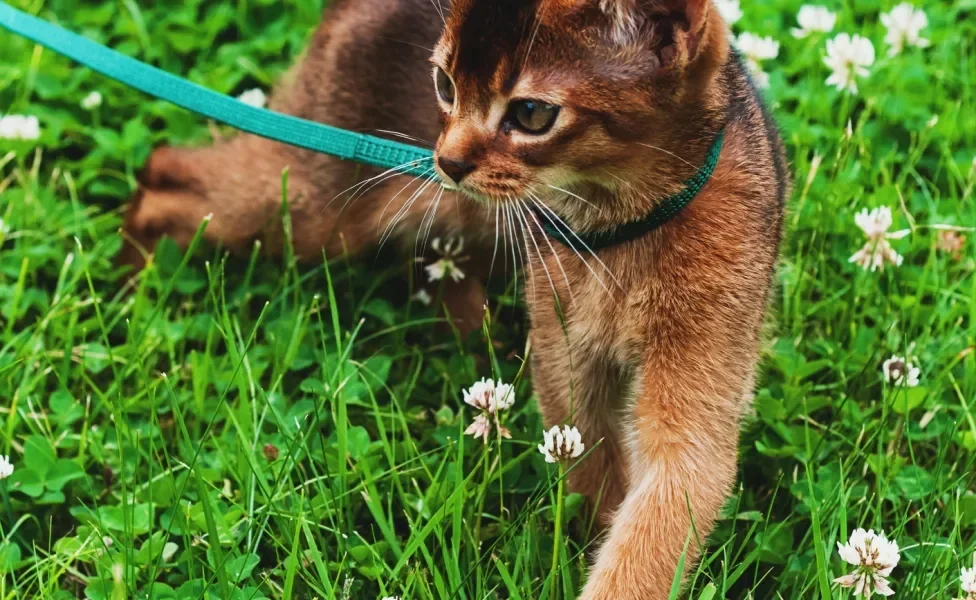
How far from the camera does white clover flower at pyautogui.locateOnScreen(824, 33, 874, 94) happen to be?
316 centimetres

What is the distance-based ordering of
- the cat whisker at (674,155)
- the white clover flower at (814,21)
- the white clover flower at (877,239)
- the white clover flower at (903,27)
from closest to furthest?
the cat whisker at (674,155) → the white clover flower at (877,239) → the white clover flower at (903,27) → the white clover flower at (814,21)

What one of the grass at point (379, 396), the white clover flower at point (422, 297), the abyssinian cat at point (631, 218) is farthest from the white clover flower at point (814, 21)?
the white clover flower at point (422, 297)

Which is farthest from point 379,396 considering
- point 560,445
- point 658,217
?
point 658,217

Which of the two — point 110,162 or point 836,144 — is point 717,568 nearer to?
point 836,144

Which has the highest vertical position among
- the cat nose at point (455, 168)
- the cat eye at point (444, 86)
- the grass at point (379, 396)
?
A: the cat eye at point (444, 86)

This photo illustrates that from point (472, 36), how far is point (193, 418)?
1.19 metres

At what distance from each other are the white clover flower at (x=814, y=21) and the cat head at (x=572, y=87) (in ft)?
6.08

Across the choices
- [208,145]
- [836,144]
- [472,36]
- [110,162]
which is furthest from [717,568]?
[110,162]

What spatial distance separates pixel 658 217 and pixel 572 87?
0.97 feet

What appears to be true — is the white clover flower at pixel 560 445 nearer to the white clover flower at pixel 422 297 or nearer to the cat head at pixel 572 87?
the cat head at pixel 572 87

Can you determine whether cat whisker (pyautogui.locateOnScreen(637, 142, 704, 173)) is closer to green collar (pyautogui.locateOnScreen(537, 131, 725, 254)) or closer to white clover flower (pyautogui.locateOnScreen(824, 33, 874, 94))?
green collar (pyautogui.locateOnScreen(537, 131, 725, 254))

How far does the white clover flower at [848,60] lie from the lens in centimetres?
316

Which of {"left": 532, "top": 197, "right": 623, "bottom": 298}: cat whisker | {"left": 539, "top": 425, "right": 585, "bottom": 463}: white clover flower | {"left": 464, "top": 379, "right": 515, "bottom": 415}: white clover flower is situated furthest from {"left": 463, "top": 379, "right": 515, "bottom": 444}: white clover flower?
{"left": 532, "top": 197, "right": 623, "bottom": 298}: cat whisker

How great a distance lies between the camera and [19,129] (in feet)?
11.0
